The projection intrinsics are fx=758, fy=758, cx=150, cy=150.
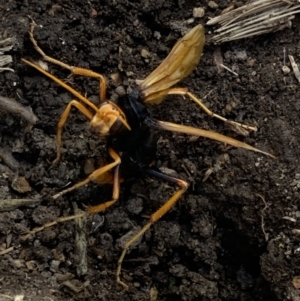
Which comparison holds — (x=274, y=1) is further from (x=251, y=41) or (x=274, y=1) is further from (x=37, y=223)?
(x=37, y=223)

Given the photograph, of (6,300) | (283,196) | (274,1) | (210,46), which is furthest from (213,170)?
(6,300)

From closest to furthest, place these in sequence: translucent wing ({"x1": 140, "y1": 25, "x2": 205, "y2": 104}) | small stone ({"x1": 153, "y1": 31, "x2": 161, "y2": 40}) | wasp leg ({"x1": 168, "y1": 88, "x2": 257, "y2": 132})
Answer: translucent wing ({"x1": 140, "y1": 25, "x2": 205, "y2": 104}), wasp leg ({"x1": 168, "y1": 88, "x2": 257, "y2": 132}), small stone ({"x1": 153, "y1": 31, "x2": 161, "y2": 40})

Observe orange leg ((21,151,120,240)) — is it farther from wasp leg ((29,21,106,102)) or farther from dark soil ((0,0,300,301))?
wasp leg ((29,21,106,102))

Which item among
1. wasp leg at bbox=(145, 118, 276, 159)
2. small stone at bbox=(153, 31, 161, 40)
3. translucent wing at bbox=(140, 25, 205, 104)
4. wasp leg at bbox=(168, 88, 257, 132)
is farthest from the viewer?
small stone at bbox=(153, 31, 161, 40)

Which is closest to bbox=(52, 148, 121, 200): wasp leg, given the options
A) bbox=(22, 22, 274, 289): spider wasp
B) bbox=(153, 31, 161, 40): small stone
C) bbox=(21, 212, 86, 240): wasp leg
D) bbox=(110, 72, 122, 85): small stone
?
bbox=(22, 22, 274, 289): spider wasp

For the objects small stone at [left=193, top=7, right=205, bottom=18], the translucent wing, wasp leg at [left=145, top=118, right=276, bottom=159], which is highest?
small stone at [left=193, top=7, right=205, bottom=18]

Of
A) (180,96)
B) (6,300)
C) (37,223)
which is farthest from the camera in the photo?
(180,96)

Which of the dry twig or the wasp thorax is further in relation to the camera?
the dry twig
